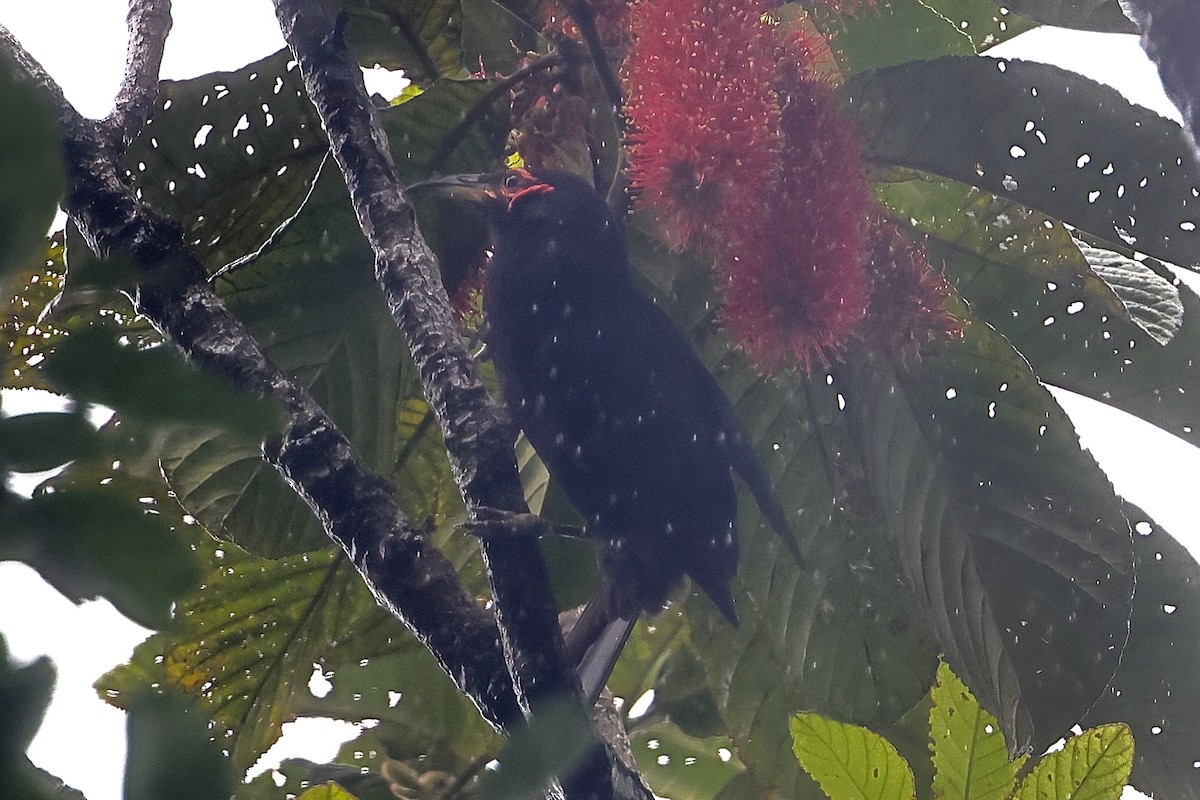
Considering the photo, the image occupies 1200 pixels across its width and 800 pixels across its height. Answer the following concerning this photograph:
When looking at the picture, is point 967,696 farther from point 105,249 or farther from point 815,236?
point 105,249

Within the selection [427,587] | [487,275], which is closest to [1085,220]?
[487,275]

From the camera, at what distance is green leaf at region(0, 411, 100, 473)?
276 millimetres

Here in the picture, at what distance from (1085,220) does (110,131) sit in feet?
2.93

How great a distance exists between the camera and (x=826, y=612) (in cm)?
112

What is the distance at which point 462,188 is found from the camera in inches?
46.0

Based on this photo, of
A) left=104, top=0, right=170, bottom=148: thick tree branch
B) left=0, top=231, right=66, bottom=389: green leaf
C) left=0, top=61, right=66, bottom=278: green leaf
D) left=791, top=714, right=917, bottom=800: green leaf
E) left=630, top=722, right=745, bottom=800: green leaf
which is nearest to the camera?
left=0, top=61, right=66, bottom=278: green leaf

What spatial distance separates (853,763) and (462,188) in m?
0.67

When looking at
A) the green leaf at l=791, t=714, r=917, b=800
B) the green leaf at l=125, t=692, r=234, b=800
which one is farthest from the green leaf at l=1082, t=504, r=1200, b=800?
the green leaf at l=125, t=692, r=234, b=800

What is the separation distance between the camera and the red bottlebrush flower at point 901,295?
3.47ft

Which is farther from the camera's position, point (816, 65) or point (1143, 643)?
point (1143, 643)

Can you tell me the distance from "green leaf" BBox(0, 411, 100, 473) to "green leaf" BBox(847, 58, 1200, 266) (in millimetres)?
964

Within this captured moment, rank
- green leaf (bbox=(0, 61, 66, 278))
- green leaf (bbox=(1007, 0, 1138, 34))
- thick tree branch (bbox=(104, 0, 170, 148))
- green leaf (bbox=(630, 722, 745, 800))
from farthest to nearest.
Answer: green leaf (bbox=(630, 722, 745, 800))
green leaf (bbox=(1007, 0, 1138, 34))
thick tree branch (bbox=(104, 0, 170, 148))
green leaf (bbox=(0, 61, 66, 278))

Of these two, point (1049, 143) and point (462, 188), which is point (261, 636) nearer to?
point (462, 188)

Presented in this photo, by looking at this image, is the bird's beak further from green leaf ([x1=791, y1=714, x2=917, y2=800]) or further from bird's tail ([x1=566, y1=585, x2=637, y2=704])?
green leaf ([x1=791, y1=714, x2=917, y2=800])
